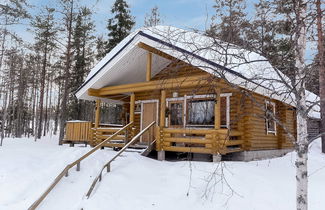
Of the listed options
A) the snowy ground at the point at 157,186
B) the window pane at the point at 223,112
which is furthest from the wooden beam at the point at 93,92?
the window pane at the point at 223,112

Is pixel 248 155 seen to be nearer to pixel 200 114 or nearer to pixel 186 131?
pixel 200 114

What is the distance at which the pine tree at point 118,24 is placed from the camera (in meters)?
26.2

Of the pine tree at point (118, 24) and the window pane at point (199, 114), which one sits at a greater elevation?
the pine tree at point (118, 24)

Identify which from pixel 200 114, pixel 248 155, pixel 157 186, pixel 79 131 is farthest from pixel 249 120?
pixel 79 131

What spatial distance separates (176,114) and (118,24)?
17719mm

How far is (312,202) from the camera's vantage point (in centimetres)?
624

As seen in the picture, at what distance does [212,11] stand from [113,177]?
230 inches

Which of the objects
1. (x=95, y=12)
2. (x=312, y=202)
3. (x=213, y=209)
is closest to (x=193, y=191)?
(x=213, y=209)

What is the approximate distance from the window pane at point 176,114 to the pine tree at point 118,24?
16.4 meters

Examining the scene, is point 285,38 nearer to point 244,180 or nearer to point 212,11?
point 212,11

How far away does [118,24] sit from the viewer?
86.6 ft

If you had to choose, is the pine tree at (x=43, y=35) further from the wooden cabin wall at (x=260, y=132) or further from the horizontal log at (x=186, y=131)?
the wooden cabin wall at (x=260, y=132)

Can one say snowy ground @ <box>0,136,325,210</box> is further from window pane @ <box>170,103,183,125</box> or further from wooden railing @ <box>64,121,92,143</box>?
wooden railing @ <box>64,121,92,143</box>

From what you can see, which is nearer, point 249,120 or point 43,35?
point 249,120
